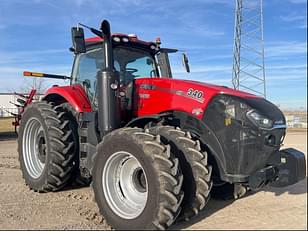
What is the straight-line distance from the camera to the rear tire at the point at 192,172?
4086 millimetres

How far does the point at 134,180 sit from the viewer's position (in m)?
4.50

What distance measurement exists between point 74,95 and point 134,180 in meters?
2.02

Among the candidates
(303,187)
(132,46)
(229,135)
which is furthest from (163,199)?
(132,46)

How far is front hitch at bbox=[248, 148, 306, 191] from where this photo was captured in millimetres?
4117

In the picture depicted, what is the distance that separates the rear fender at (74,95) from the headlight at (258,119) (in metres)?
2.54

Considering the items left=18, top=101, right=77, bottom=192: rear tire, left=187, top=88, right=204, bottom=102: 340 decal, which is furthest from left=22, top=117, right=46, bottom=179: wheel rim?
left=187, top=88, right=204, bottom=102: 340 decal

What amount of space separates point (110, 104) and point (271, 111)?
202 centimetres

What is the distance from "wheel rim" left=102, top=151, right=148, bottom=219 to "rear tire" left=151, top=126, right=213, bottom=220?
Result: 0.49 metres

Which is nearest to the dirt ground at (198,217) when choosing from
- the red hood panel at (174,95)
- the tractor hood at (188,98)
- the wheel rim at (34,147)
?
the wheel rim at (34,147)

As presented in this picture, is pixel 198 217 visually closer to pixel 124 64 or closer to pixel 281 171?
pixel 281 171

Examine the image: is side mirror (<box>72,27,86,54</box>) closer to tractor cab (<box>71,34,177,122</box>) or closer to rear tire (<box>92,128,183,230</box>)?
tractor cab (<box>71,34,177,122</box>)

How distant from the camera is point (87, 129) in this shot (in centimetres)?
538

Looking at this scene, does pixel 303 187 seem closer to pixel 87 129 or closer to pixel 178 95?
pixel 178 95

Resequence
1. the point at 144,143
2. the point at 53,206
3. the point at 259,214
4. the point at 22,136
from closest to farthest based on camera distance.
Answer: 1. the point at 144,143
2. the point at 259,214
3. the point at 53,206
4. the point at 22,136
